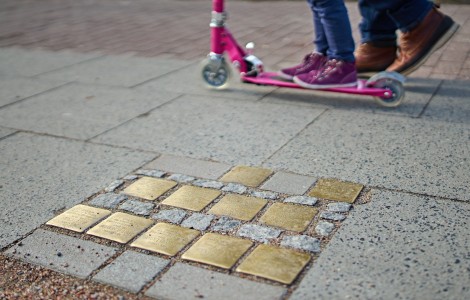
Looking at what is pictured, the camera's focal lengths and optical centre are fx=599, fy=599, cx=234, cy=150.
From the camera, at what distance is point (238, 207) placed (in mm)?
2484

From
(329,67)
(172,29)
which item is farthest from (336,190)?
(172,29)

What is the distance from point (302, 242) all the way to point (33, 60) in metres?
4.18

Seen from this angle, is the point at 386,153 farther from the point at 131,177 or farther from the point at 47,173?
the point at 47,173

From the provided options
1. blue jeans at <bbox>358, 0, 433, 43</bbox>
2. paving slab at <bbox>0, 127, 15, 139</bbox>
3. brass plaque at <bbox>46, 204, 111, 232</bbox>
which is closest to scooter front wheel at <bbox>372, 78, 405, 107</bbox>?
blue jeans at <bbox>358, 0, 433, 43</bbox>

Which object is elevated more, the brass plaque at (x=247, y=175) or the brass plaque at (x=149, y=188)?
the brass plaque at (x=247, y=175)

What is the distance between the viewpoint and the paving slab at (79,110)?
3643 mm

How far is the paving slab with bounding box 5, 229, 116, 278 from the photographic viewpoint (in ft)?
6.99

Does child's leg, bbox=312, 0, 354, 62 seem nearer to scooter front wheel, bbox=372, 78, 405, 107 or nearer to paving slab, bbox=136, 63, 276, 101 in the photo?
scooter front wheel, bbox=372, 78, 405, 107

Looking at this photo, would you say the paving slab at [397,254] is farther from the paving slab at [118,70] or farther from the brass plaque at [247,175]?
the paving slab at [118,70]

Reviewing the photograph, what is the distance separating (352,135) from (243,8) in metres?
5.34

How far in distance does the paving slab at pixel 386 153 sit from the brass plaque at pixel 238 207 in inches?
15.0

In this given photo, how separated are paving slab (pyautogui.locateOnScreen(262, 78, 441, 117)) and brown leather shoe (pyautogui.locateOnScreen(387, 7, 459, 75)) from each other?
0.20 metres

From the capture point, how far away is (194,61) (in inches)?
203

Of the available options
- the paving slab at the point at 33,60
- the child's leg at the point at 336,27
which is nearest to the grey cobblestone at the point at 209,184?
the child's leg at the point at 336,27
